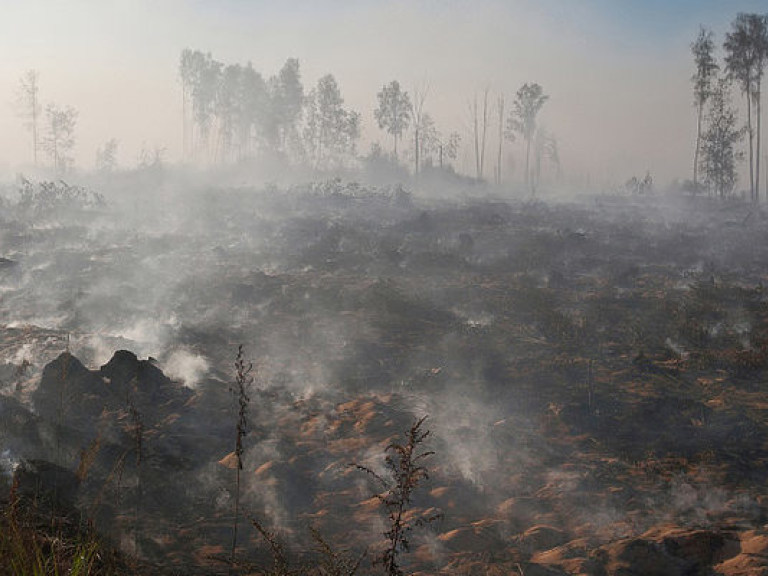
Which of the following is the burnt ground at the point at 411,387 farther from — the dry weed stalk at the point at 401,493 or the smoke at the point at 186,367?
the dry weed stalk at the point at 401,493

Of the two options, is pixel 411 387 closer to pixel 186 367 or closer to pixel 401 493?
pixel 186 367

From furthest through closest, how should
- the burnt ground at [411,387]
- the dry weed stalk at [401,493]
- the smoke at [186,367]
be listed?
the smoke at [186,367] < the burnt ground at [411,387] < the dry weed stalk at [401,493]

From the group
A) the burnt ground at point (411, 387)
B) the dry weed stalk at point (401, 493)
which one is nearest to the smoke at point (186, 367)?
the burnt ground at point (411, 387)

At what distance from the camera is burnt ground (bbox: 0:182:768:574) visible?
22.0 feet

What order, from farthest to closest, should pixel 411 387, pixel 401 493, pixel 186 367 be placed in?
pixel 186 367, pixel 411 387, pixel 401 493

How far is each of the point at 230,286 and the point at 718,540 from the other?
15.0m

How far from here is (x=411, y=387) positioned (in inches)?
455

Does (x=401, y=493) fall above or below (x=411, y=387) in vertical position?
above

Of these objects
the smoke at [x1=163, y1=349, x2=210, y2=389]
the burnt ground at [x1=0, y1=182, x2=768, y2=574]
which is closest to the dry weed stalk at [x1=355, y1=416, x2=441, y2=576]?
the burnt ground at [x1=0, y1=182, x2=768, y2=574]

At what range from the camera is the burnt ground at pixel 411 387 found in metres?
6.70

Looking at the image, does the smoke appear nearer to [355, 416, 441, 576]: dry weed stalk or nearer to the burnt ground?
the burnt ground

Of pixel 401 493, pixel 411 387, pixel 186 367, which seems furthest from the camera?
pixel 186 367

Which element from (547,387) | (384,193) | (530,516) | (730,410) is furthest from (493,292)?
(384,193)

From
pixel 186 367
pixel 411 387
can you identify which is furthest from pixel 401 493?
pixel 186 367
